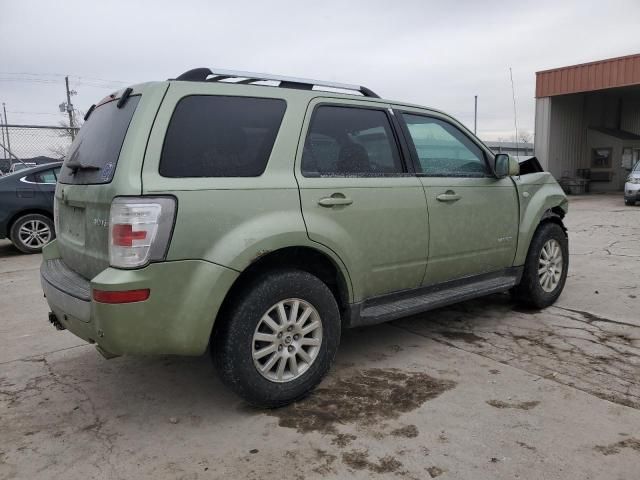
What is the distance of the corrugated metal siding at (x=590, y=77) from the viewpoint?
17547mm

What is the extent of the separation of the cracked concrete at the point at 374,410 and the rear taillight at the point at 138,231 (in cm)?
98

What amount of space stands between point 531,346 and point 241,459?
2.43 metres

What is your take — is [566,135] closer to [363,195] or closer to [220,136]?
[363,195]

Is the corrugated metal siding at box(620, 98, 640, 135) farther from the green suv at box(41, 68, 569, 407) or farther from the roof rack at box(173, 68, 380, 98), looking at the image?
the roof rack at box(173, 68, 380, 98)

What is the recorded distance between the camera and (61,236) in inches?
132

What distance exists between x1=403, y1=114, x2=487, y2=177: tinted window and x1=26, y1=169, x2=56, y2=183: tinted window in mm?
7313

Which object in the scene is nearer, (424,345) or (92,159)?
(92,159)

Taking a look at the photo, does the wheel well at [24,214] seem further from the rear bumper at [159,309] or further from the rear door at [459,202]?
the rear door at [459,202]

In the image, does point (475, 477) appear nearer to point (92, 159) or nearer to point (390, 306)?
point (390, 306)

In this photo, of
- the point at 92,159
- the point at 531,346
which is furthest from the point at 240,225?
the point at 531,346

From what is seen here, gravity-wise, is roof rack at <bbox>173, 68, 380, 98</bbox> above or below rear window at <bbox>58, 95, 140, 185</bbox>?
above

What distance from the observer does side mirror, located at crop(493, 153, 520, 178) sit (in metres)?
4.17

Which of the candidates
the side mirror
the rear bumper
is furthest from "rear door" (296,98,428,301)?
the side mirror

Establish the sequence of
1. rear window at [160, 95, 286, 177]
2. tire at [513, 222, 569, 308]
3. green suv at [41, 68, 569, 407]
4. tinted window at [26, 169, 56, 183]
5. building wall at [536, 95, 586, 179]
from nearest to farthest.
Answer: green suv at [41, 68, 569, 407] → rear window at [160, 95, 286, 177] → tire at [513, 222, 569, 308] → tinted window at [26, 169, 56, 183] → building wall at [536, 95, 586, 179]
